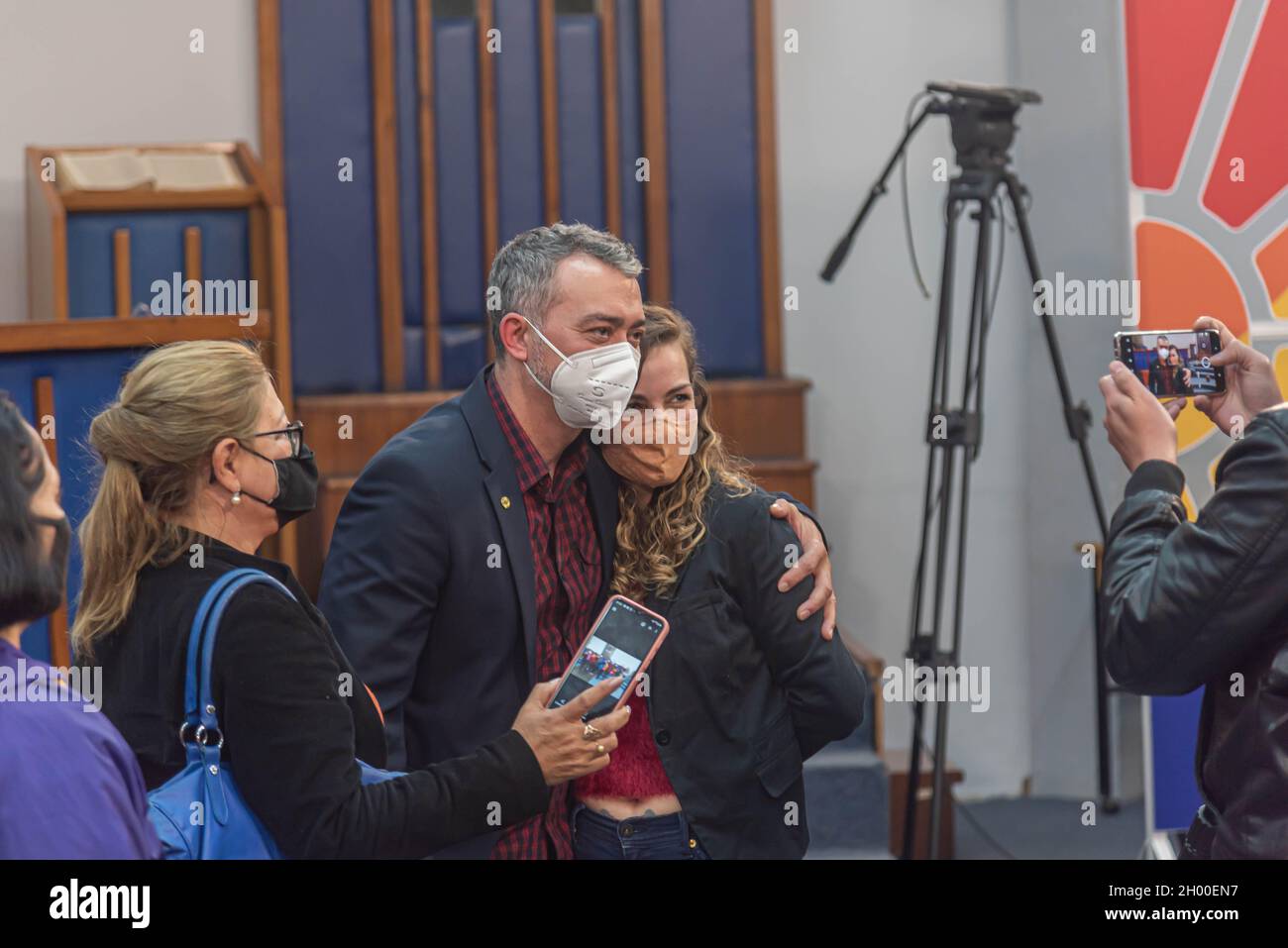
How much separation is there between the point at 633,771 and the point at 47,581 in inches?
35.5

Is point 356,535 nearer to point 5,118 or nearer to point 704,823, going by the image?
A: point 704,823

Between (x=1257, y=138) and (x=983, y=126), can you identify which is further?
(x=983, y=126)

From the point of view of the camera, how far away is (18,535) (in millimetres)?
1229

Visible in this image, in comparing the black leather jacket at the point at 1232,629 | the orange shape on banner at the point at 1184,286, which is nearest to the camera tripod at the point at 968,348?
the orange shape on banner at the point at 1184,286

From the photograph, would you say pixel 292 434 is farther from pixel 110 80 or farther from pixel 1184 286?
pixel 110 80

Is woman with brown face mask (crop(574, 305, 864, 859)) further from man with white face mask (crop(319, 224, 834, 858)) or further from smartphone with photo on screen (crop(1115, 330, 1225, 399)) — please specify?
smartphone with photo on screen (crop(1115, 330, 1225, 399))

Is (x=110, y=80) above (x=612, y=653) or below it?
above

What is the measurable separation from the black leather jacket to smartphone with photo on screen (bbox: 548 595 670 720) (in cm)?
53

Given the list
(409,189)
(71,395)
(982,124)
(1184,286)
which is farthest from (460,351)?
(1184,286)

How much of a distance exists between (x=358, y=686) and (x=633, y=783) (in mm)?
427
